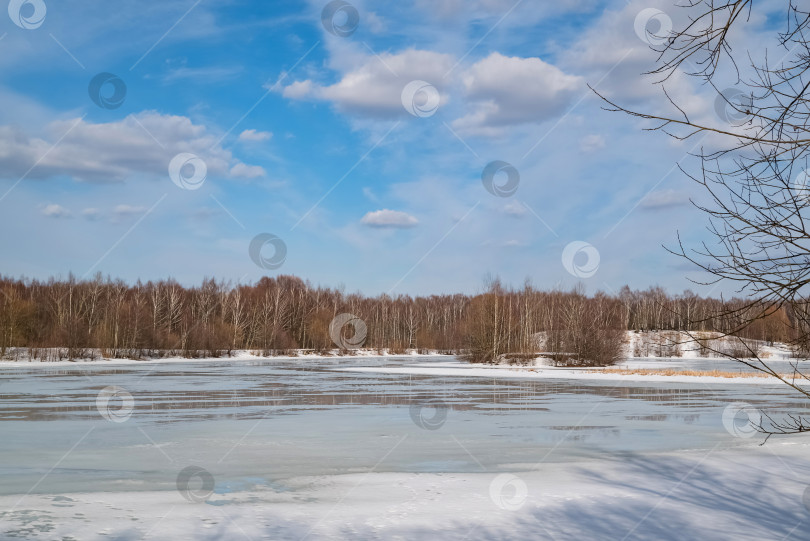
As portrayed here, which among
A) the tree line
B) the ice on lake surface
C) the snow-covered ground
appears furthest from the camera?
the tree line

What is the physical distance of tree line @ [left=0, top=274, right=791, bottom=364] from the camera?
46.6m

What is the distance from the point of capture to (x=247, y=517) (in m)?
6.70

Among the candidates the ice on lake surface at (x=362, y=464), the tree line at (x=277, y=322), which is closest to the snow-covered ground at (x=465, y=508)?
the ice on lake surface at (x=362, y=464)

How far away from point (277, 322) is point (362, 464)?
6874 cm

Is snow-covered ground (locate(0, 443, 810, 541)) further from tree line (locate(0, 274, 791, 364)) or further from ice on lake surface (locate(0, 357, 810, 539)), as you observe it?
tree line (locate(0, 274, 791, 364))

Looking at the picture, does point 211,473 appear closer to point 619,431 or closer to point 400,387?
point 619,431

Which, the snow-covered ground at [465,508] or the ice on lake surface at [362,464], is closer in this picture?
the snow-covered ground at [465,508]

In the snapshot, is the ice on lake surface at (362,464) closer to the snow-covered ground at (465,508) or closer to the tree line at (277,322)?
the snow-covered ground at (465,508)

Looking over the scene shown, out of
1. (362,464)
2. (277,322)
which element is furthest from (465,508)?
(277,322)


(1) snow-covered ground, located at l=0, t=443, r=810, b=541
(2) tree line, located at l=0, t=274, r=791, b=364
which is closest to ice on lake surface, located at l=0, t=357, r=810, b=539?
(1) snow-covered ground, located at l=0, t=443, r=810, b=541

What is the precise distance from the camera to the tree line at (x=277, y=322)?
46.6 meters

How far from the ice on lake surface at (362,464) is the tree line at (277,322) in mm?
14120

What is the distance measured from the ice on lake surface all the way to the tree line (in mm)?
14120

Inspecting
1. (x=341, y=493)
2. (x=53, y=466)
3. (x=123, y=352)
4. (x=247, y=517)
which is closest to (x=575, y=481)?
(x=341, y=493)
